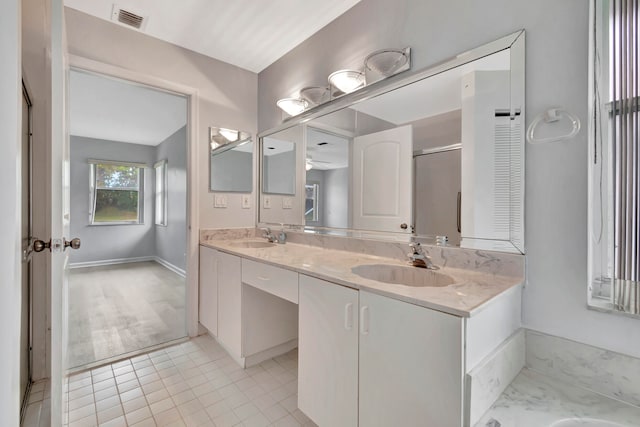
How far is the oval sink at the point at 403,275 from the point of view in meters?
1.34

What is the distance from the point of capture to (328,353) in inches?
48.3

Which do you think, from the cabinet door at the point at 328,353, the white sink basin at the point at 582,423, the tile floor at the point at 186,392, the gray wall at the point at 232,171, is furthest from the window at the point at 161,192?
the white sink basin at the point at 582,423

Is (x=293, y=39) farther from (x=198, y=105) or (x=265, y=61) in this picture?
(x=198, y=105)

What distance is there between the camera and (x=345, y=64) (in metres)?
1.93

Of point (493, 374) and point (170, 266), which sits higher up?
point (493, 374)

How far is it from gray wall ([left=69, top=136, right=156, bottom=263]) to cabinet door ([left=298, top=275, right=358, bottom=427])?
540 cm

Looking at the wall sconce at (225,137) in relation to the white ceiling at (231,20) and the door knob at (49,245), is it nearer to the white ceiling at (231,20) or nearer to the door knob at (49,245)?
the white ceiling at (231,20)

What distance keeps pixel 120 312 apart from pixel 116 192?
11.3 ft

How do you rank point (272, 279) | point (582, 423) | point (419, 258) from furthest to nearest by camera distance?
point (272, 279) < point (419, 258) < point (582, 423)

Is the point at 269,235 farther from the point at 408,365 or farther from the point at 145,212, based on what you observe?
the point at 145,212

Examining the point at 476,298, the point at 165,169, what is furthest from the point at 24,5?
the point at 165,169

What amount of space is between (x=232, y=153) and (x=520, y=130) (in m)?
2.18

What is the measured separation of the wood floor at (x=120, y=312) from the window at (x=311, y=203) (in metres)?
1.51

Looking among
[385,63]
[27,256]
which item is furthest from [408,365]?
[27,256]
